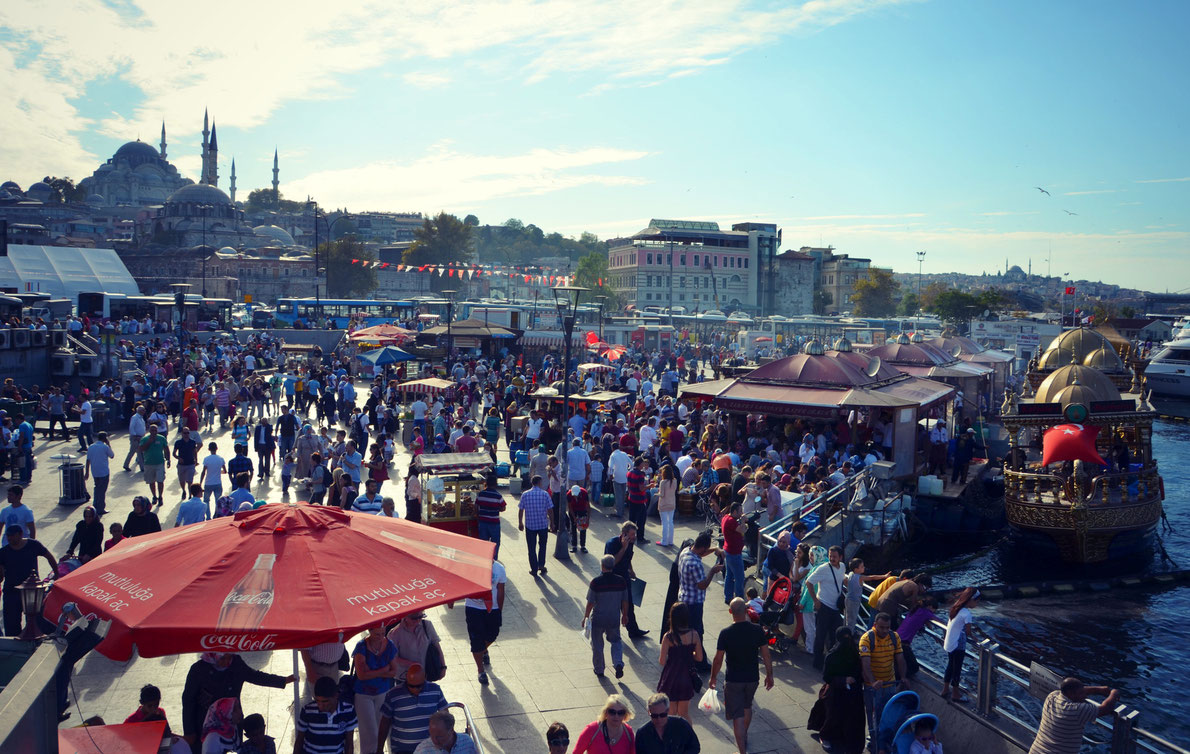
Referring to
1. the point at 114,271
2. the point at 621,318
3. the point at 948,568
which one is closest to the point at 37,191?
the point at 114,271

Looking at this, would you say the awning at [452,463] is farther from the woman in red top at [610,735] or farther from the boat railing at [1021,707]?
the woman in red top at [610,735]

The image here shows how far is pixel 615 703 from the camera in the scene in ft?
16.9

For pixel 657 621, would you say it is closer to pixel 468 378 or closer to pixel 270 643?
pixel 270 643

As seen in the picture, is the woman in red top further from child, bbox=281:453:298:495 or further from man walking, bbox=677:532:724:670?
child, bbox=281:453:298:495

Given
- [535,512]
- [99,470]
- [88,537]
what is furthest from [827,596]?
[99,470]

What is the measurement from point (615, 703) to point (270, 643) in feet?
6.93

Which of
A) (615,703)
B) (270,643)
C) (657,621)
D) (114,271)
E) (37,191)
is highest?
(37,191)

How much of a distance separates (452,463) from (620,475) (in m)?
3.87

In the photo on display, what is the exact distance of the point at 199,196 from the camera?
351 ft

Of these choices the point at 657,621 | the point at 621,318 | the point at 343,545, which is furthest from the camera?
the point at 621,318

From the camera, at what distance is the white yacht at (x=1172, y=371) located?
47.9 m

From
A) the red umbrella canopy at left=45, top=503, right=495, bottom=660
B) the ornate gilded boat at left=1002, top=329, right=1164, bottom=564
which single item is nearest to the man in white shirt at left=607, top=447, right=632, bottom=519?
the ornate gilded boat at left=1002, top=329, right=1164, bottom=564

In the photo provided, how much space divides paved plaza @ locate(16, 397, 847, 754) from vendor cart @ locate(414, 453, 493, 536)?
43.0 inches

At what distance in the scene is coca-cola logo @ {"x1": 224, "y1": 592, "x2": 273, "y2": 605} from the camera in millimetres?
5148
